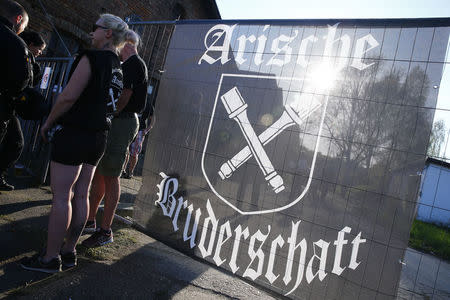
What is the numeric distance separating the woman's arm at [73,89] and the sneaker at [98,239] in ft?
3.78

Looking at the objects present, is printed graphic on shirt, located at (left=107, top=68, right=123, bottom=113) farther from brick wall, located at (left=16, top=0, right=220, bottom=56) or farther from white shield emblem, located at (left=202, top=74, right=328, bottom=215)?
brick wall, located at (left=16, top=0, right=220, bottom=56)

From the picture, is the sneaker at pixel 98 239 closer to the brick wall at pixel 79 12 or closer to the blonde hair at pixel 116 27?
the blonde hair at pixel 116 27

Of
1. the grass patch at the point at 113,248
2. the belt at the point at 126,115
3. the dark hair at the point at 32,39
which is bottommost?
the grass patch at the point at 113,248

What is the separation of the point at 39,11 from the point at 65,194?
7.72m

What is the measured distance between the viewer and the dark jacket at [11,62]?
2133mm

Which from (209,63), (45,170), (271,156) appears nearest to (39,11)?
(45,170)

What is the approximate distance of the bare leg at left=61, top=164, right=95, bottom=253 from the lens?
222 centimetres

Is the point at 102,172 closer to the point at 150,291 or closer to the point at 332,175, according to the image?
the point at 150,291

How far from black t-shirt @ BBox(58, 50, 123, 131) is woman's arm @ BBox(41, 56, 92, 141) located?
0.03 meters

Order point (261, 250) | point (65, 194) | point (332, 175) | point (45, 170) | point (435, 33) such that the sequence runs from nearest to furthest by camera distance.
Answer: point (65, 194) < point (435, 33) < point (332, 175) < point (261, 250) < point (45, 170)

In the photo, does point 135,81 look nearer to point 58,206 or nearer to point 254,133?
point 254,133

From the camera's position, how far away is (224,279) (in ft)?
8.89

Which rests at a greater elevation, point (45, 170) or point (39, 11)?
point (39, 11)

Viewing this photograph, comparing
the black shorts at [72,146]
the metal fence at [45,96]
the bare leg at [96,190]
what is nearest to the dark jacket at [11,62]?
the black shorts at [72,146]
